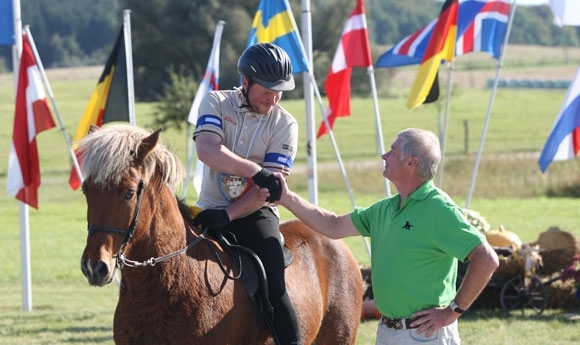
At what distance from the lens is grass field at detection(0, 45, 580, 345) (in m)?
11.1

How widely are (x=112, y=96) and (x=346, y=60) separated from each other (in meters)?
2.99

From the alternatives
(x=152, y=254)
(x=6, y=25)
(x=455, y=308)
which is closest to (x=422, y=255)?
(x=455, y=308)

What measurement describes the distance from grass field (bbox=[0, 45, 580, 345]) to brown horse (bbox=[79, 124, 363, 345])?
1.88 feet

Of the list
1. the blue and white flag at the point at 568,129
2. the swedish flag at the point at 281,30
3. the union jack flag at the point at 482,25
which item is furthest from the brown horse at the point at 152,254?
the union jack flag at the point at 482,25

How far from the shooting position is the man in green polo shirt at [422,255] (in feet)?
15.2

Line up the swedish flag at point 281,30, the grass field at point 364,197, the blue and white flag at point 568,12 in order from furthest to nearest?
the swedish flag at point 281,30
the grass field at point 364,197
the blue and white flag at point 568,12

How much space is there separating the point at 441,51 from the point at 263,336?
22.6 ft

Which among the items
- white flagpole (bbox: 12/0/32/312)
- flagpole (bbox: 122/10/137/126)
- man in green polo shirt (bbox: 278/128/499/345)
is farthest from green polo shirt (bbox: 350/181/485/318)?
white flagpole (bbox: 12/0/32/312)

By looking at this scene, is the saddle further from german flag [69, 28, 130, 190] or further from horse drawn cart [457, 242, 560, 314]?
german flag [69, 28, 130, 190]

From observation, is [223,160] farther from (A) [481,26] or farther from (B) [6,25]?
(B) [6,25]

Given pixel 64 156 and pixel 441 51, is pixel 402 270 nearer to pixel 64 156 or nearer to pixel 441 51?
Answer: pixel 441 51

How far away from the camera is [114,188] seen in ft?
15.4

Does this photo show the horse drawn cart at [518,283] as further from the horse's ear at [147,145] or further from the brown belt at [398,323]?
the horse's ear at [147,145]

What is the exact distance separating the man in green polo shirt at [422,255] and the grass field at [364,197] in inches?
56.3
